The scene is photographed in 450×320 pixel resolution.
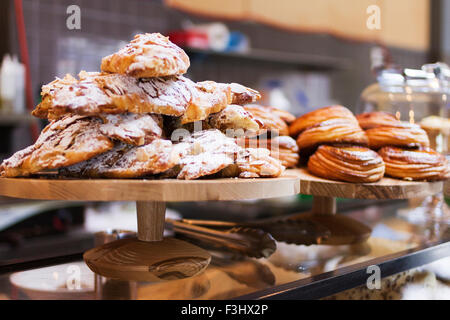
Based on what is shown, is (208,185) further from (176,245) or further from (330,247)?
(330,247)

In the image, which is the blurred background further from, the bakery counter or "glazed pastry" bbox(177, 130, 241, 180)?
"glazed pastry" bbox(177, 130, 241, 180)

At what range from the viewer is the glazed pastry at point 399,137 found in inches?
59.7

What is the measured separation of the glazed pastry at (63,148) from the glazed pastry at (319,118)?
0.79 metres

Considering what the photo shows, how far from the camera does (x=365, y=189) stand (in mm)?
1346

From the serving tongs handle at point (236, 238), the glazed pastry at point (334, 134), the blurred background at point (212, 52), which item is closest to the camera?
the serving tongs handle at point (236, 238)

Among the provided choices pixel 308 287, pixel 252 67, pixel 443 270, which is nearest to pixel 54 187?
pixel 308 287

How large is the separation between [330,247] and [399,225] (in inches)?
20.8

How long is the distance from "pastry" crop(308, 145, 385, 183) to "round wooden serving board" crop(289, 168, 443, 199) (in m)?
0.02

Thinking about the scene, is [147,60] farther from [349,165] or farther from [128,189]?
[349,165]

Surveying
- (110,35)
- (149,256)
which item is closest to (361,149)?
(149,256)

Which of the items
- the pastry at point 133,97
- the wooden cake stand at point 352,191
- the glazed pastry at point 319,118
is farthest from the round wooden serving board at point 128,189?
the glazed pastry at point 319,118

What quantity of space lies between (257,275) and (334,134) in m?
0.58

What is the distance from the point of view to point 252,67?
197 inches

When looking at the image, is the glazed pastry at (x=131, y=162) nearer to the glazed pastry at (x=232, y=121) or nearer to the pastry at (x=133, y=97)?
the pastry at (x=133, y=97)
